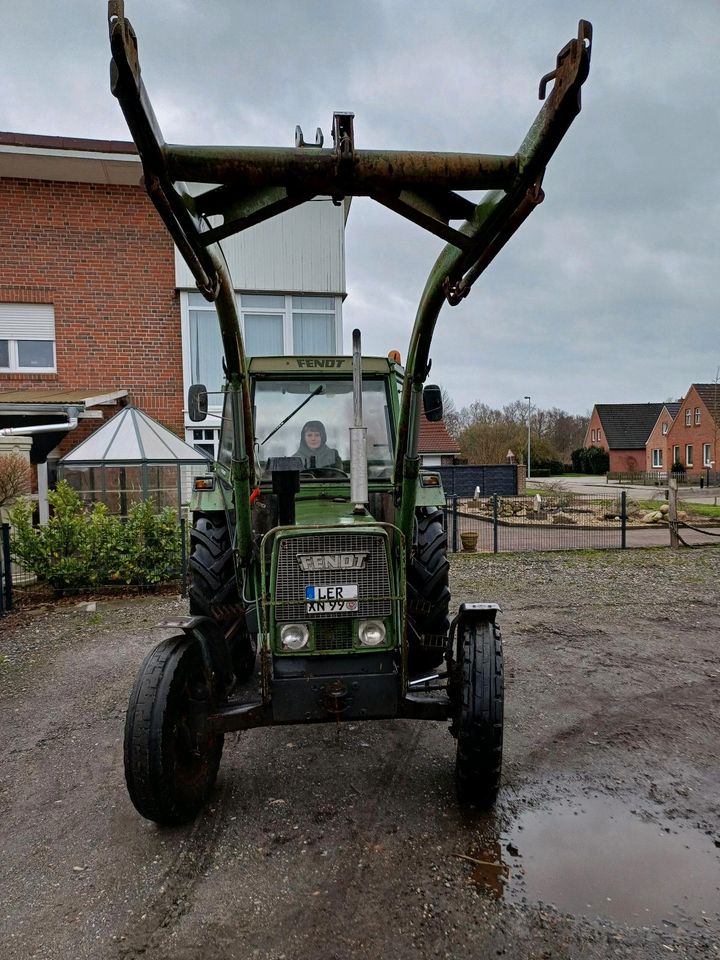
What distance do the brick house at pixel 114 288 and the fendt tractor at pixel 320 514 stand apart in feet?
26.8

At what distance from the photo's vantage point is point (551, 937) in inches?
103

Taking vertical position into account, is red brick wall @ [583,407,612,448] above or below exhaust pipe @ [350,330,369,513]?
above

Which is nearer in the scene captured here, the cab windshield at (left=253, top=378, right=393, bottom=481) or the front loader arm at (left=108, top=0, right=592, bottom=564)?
the front loader arm at (left=108, top=0, right=592, bottom=564)

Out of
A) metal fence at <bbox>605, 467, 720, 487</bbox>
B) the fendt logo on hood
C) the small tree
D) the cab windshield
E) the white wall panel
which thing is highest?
the white wall panel

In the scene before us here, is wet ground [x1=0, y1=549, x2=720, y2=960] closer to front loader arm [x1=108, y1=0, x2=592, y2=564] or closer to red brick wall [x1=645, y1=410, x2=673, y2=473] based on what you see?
front loader arm [x1=108, y1=0, x2=592, y2=564]

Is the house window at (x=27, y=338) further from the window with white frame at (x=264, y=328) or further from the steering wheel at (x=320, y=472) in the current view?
the steering wheel at (x=320, y=472)

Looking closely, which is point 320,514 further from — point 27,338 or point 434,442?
point 434,442

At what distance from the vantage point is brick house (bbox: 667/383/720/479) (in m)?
51.3

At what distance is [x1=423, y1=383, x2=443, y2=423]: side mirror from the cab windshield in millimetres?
374

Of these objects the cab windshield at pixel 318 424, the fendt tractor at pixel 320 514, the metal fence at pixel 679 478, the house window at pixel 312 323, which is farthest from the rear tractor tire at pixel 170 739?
the metal fence at pixel 679 478

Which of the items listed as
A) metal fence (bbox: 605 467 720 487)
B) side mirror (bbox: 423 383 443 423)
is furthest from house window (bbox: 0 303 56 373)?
metal fence (bbox: 605 467 720 487)

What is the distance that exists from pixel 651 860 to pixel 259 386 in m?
3.85

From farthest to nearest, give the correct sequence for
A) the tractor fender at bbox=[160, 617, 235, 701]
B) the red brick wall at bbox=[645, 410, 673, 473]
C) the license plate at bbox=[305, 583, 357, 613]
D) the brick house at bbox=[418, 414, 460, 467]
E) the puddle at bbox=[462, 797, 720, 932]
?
the red brick wall at bbox=[645, 410, 673, 473] → the brick house at bbox=[418, 414, 460, 467] → the tractor fender at bbox=[160, 617, 235, 701] → the license plate at bbox=[305, 583, 357, 613] → the puddle at bbox=[462, 797, 720, 932]

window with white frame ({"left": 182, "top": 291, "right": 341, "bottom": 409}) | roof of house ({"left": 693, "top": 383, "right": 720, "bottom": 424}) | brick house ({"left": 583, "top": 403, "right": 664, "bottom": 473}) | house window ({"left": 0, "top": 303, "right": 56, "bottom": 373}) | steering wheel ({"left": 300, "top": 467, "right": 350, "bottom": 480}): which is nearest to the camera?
steering wheel ({"left": 300, "top": 467, "right": 350, "bottom": 480})
